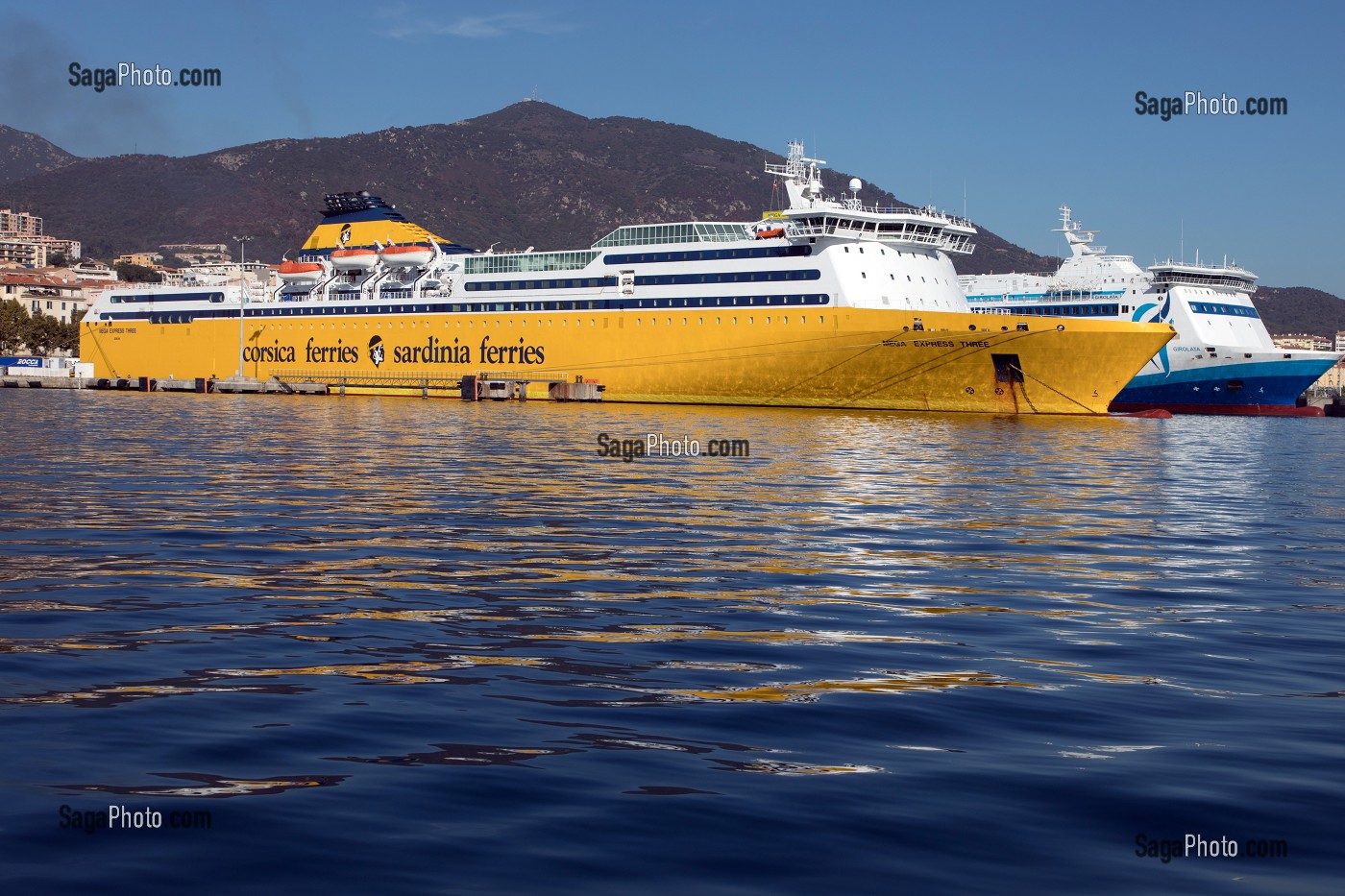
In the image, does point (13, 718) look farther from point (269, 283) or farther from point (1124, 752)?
point (269, 283)

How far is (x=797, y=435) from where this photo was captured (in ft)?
123

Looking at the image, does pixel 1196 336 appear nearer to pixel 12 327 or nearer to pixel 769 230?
pixel 769 230

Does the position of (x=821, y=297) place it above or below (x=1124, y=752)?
above

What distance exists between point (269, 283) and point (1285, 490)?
74188 mm

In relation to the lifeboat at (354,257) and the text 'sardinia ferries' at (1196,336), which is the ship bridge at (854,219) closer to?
the text 'sardinia ferries' at (1196,336)

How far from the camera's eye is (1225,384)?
239 feet

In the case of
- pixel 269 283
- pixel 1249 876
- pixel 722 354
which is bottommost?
pixel 1249 876

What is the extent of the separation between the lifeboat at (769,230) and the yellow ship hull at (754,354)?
4269 millimetres

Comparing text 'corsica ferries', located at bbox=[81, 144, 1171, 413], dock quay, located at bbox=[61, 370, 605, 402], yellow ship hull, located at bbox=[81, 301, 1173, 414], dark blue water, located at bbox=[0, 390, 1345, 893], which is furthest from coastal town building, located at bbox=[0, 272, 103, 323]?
dark blue water, located at bbox=[0, 390, 1345, 893]

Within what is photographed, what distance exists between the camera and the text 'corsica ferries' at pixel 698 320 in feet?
177

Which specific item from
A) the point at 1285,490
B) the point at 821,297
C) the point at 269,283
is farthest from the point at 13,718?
the point at 269,283

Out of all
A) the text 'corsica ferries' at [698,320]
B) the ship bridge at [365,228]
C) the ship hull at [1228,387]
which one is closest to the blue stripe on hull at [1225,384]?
the ship hull at [1228,387]

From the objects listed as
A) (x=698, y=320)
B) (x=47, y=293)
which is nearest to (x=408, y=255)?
(x=698, y=320)

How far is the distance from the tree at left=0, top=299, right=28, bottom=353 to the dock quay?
78.5ft
